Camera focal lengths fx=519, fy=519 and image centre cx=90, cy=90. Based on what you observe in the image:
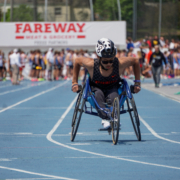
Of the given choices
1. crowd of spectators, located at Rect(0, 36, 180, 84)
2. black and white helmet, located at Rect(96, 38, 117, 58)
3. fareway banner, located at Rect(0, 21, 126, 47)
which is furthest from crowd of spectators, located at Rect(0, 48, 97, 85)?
black and white helmet, located at Rect(96, 38, 117, 58)

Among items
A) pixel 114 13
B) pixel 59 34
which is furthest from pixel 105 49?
pixel 114 13

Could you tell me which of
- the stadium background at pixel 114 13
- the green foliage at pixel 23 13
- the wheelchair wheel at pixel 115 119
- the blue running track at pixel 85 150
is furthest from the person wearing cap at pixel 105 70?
the green foliage at pixel 23 13

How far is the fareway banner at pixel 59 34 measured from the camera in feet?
125

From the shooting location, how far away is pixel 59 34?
38.6 metres

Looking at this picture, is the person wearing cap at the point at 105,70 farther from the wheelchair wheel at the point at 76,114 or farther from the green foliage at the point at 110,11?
the green foliage at the point at 110,11

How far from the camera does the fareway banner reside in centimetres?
3803

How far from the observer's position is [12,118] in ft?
39.8

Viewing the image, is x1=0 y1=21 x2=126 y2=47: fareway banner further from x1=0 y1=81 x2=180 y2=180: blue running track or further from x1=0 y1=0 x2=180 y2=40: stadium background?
x1=0 y1=81 x2=180 y2=180: blue running track

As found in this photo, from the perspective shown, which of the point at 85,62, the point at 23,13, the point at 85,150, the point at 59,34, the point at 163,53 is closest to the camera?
the point at 85,150

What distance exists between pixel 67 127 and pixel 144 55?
78.6ft

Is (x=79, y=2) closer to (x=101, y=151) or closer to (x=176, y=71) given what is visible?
(x=176, y=71)

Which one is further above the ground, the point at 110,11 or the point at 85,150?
the point at 110,11

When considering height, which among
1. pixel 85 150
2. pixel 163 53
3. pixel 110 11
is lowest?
pixel 85 150

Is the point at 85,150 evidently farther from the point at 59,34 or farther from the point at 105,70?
the point at 59,34
